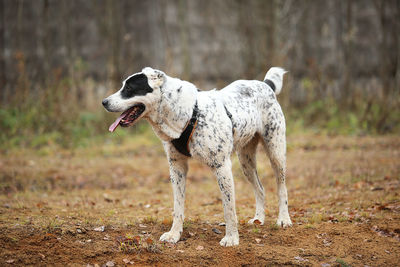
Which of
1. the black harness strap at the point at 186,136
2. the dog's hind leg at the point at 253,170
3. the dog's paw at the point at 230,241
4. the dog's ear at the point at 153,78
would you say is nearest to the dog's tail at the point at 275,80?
the dog's hind leg at the point at 253,170

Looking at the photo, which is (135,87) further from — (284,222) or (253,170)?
(284,222)

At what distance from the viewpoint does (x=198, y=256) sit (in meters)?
4.31

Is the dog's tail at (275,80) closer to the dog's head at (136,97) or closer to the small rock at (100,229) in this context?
the dog's head at (136,97)

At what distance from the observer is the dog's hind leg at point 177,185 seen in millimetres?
4742

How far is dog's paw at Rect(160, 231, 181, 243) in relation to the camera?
15.5ft

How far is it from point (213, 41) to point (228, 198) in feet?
50.5

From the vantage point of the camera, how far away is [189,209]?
6613 millimetres

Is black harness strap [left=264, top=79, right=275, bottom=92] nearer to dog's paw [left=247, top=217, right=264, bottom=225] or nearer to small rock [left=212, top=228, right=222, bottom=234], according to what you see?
dog's paw [left=247, top=217, right=264, bottom=225]

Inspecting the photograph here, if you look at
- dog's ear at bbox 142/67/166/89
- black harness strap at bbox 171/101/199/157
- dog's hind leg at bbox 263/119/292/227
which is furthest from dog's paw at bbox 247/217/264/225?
dog's ear at bbox 142/67/166/89

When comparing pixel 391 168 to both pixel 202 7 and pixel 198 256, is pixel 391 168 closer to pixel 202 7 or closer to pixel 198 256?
pixel 198 256

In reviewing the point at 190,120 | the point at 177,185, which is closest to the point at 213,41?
the point at 177,185

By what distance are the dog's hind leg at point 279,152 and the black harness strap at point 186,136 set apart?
133 cm

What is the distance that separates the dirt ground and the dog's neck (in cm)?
129

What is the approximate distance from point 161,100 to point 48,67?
11802 millimetres
